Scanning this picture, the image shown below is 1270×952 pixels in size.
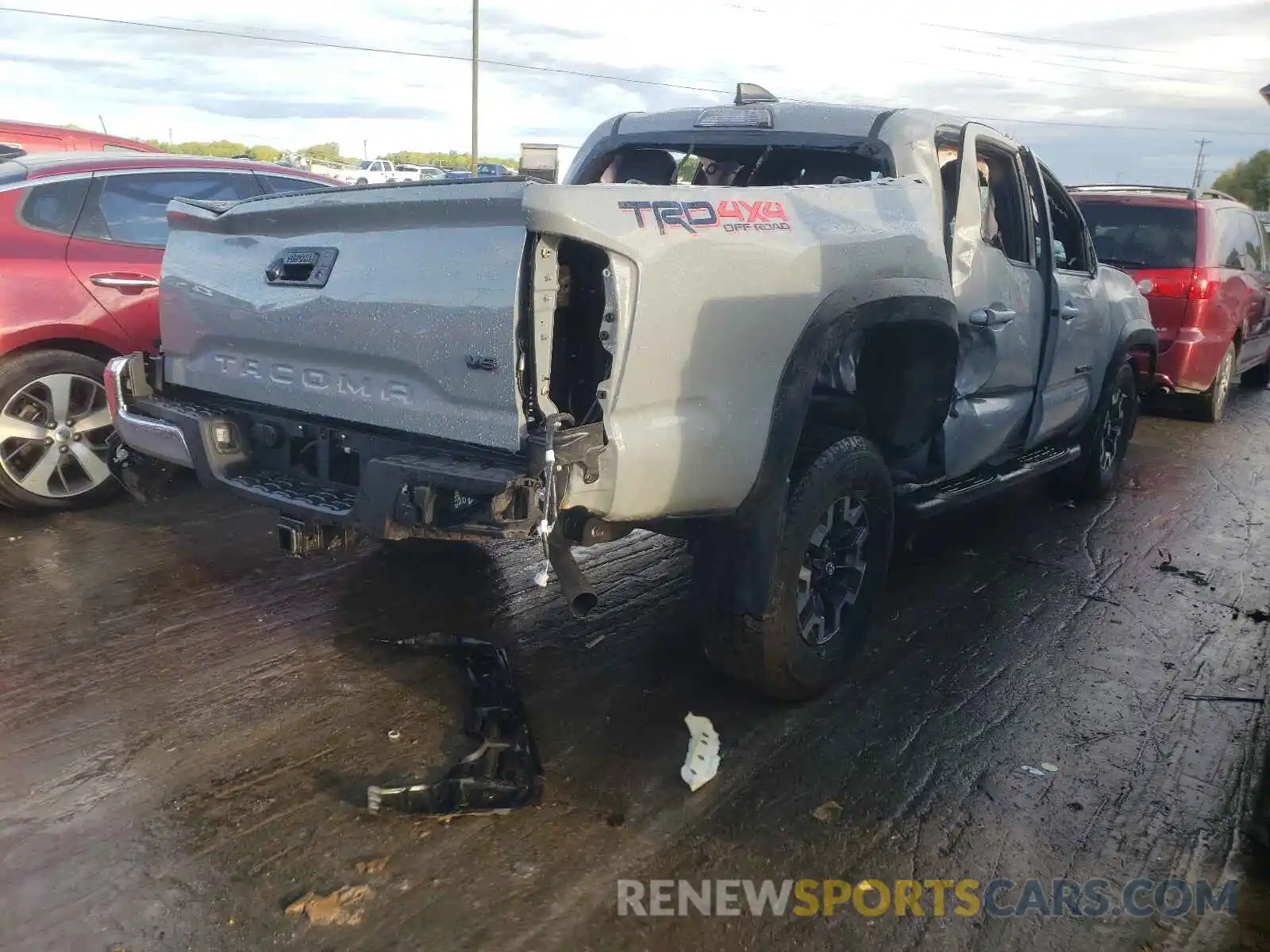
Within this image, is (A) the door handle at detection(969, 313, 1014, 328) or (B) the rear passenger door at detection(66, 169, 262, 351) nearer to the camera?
(A) the door handle at detection(969, 313, 1014, 328)

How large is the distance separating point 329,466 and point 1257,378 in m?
12.4

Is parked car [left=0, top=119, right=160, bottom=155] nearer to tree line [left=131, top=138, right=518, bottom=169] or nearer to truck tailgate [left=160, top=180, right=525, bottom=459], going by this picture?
truck tailgate [left=160, top=180, right=525, bottom=459]

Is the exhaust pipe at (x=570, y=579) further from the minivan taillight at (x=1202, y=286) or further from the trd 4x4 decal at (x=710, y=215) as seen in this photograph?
the minivan taillight at (x=1202, y=286)

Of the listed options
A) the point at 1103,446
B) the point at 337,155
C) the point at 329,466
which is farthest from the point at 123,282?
the point at 337,155

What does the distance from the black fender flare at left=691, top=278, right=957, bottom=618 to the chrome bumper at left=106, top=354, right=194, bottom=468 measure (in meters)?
1.85

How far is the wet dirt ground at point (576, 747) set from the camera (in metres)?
2.62

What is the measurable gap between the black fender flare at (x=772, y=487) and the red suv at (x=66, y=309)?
3.41 metres

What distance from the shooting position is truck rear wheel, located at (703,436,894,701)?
11.2ft

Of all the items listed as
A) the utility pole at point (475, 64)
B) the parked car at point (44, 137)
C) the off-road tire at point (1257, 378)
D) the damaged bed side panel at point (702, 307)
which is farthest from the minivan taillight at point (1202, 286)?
the utility pole at point (475, 64)

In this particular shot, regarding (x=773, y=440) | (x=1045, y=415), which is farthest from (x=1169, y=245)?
(x=773, y=440)

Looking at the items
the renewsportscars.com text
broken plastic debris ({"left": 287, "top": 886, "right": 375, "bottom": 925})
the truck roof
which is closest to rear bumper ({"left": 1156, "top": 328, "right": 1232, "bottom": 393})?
the truck roof

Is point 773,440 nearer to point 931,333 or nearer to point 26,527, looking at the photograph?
point 931,333

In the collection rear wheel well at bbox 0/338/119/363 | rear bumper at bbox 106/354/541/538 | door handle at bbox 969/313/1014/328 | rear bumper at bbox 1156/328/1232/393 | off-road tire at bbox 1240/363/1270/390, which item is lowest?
off-road tire at bbox 1240/363/1270/390

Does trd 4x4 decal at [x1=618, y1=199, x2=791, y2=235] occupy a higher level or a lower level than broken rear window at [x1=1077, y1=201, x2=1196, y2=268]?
higher
